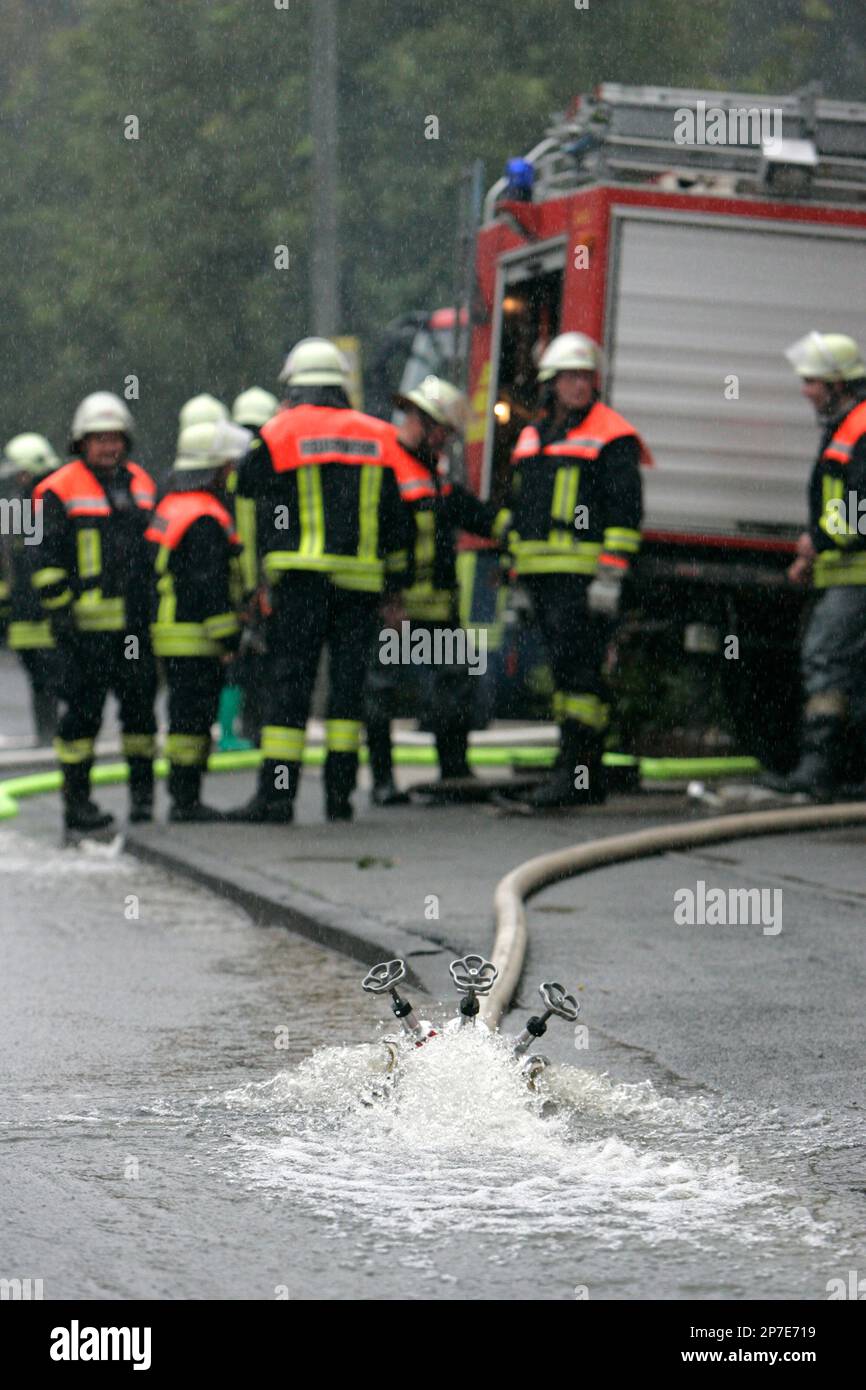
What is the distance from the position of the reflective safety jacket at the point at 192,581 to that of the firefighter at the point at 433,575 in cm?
94

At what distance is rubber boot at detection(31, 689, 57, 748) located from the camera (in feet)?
52.9

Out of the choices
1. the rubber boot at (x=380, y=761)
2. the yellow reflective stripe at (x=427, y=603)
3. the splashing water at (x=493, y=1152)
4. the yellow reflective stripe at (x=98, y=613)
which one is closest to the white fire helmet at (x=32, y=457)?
the rubber boot at (x=380, y=761)

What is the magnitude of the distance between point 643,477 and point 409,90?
16.9 meters

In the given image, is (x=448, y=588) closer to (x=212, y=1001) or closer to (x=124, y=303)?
(x=212, y=1001)

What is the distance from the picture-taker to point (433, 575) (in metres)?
12.0

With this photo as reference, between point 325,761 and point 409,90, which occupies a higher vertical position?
point 409,90

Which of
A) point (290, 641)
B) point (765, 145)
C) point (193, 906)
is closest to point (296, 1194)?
point (193, 906)

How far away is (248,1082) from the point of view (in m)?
5.75

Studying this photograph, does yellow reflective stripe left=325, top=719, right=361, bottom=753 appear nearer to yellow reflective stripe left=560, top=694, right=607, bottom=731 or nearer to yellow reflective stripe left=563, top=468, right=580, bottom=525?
yellow reflective stripe left=560, top=694, right=607, bottom=731

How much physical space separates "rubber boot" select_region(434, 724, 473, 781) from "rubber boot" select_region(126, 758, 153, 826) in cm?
159

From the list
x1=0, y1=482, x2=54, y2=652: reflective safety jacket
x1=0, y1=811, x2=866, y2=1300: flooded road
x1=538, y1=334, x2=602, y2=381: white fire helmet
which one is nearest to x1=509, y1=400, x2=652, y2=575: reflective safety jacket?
x1=538, y1=334, x2=602, y2=381: white fire helmet

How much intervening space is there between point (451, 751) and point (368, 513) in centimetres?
191

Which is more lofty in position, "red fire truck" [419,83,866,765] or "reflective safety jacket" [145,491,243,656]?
"red fire truck" [419,83,866,765]

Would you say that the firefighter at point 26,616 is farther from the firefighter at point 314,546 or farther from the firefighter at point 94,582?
the firefighter at point 314,546
